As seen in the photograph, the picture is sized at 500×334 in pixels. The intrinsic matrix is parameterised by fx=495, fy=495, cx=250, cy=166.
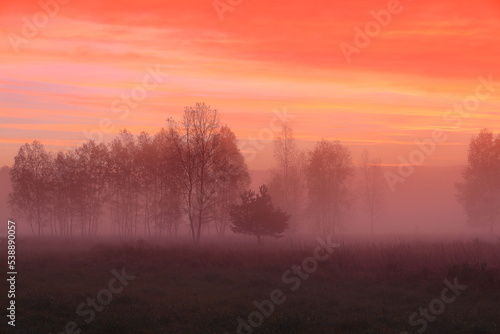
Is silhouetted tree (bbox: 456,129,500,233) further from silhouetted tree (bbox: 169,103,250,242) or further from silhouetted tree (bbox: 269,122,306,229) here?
silhouetted tree (bbox: 169,103,250,242)

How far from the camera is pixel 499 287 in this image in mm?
18531

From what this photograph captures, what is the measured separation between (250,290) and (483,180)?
175ft

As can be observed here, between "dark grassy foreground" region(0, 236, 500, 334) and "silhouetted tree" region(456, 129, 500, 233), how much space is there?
4149cm

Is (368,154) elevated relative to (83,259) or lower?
elevated

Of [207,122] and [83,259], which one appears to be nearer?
[83,259]

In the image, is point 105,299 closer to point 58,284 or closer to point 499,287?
point 58,284

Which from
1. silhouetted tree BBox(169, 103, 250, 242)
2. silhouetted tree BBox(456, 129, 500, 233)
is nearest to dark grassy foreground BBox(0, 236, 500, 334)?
silhouetted tree BBox(169, 103, 250, 242)

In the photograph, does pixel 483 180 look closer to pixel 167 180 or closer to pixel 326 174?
pixel 326 174

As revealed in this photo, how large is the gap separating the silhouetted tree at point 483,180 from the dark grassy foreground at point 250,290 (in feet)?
136

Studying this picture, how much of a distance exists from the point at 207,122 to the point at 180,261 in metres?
19.3

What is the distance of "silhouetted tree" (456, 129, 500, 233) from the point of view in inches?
2500

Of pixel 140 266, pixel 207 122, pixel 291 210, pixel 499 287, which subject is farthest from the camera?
pixel 291 210

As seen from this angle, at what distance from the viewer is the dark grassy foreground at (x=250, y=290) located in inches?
575

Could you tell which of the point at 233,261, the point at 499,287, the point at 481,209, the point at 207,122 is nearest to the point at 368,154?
the point at 481,209
